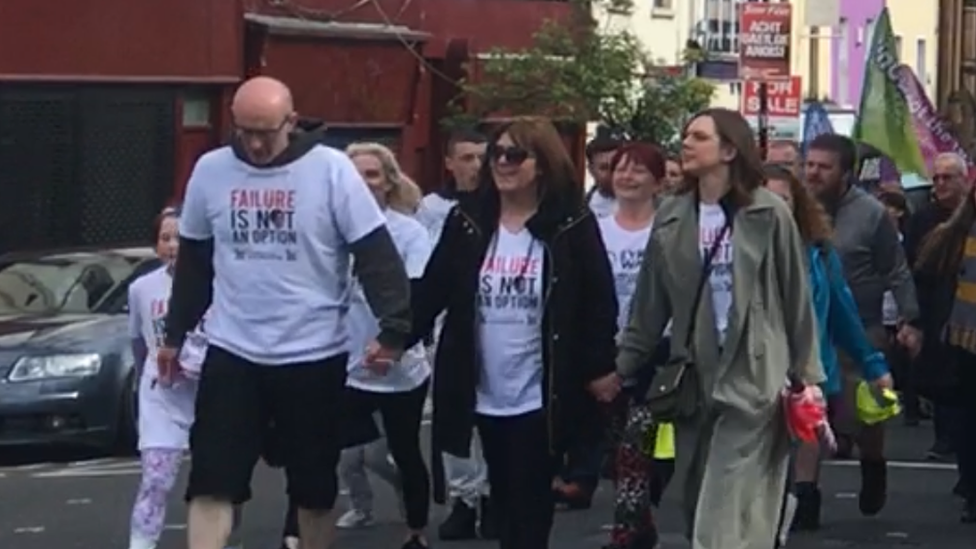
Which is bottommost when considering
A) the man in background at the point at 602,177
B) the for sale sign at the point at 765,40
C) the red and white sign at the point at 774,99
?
the man in background at the point at 602,177

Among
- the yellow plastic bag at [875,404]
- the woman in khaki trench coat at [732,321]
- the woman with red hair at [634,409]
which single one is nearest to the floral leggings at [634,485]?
the woman with red hair at [634,409]

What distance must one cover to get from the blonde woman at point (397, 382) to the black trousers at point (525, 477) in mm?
1176

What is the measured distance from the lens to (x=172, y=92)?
95.6ft

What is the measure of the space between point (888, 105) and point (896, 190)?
2.95 m

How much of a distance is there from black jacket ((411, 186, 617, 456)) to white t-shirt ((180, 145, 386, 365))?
1.51ft

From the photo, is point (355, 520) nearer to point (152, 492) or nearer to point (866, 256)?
point (152, 492)

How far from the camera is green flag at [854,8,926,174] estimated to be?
24.3 metres

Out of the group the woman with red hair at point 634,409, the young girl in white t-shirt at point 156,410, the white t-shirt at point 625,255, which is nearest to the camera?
the woman with red hair at point 634,409

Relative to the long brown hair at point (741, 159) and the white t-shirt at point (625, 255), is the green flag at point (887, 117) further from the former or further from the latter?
the long brown hair at point (741, 159)

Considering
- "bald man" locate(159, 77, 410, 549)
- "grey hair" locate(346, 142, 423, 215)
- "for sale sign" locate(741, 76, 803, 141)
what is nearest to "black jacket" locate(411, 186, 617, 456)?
"bald man" locate(159, 77, 410, 549)

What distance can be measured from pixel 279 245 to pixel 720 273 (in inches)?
58.2

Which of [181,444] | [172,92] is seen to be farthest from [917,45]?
[181,444]

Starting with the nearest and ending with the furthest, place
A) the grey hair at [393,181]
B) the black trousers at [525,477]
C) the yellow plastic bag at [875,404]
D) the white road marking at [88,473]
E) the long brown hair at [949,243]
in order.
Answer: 1. the black trousers at [525,477]
2. the yellow plastic bag at [875,404]
3. the grey hair at [393,181]
4. the long brown hair at [949,243]
5. the white road marking at [88,473]

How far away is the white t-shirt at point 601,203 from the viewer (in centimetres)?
1378
